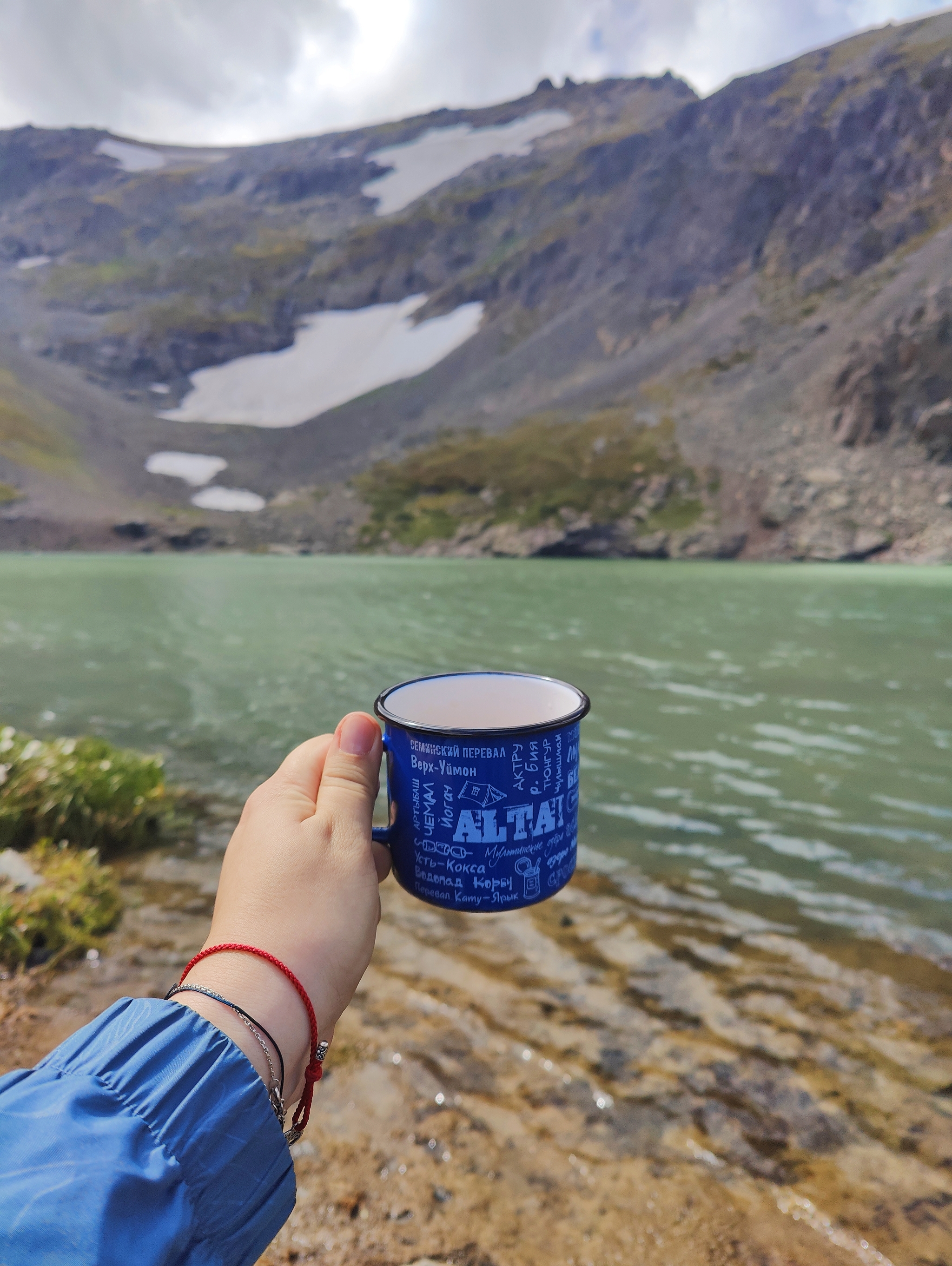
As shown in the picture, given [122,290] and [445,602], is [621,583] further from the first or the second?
[122,290]

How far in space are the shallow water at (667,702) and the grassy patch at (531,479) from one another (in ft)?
170

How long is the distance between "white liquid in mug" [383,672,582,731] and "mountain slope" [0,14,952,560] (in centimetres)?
7392

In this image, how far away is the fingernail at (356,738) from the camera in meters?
2.22

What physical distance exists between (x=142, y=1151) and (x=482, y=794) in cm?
112

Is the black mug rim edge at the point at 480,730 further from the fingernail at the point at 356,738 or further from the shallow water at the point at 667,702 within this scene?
the shallow water at the point at 667,702

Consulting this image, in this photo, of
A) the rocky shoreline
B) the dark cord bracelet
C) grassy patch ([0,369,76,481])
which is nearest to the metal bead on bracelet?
the dark cord bracelet

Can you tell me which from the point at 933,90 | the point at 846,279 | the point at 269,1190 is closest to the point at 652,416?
the point at 846,279

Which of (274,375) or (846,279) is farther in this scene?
(274,375)

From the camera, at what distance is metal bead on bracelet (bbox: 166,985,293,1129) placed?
1495 millimetres

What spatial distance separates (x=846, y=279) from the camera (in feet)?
322

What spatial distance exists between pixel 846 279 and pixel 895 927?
382ft

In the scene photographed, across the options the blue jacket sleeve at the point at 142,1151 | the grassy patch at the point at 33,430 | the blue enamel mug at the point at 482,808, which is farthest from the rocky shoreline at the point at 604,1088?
the grassy patch at the point at 33,430

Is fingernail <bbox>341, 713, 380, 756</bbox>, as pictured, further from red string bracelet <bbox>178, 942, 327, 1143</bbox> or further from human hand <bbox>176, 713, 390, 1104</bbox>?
red string bracelet <bbox>178, 942, 327, 1143</bbox>

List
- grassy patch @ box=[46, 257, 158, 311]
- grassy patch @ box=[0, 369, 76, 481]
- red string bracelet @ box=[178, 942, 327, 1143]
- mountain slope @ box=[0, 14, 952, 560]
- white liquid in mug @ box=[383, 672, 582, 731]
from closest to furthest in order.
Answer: red string bracelet @ box=[178, 942, 327, 1143]
white liquid in mug @ box=[383, 672, 582, 731]
mountain slope @ box=[0, 14, 952, 560]
grassy patch @ box=[0, 369, 76, 481]
grassy patch @ box=[46, 257, 158, 311]
